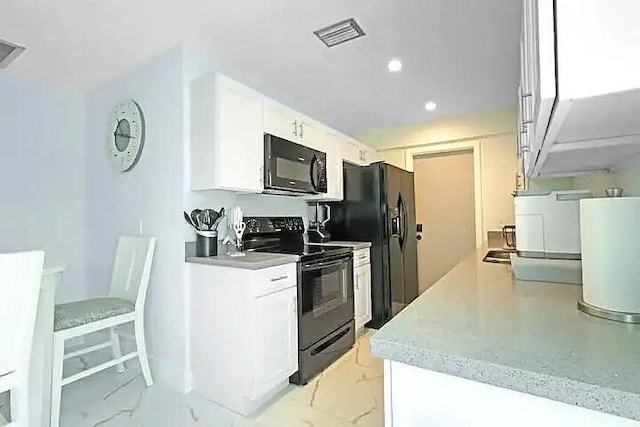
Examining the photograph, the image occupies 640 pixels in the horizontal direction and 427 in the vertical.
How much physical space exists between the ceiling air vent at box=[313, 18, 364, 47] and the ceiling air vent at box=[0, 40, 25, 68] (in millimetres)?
2021

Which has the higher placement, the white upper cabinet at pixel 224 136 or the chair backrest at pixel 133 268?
the white upper cabinet at pixel 224 136

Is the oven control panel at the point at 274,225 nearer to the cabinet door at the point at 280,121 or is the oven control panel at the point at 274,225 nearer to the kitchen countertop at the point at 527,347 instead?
the cabinet door at the point at 280,121

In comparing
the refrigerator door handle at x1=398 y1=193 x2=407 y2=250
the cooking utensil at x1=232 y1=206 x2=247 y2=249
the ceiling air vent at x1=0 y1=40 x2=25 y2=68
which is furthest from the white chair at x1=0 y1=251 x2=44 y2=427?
the refrigerator door handle at x1=398 y1=193 x2=407 y2=250

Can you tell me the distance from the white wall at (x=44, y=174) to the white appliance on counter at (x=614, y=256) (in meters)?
3.45

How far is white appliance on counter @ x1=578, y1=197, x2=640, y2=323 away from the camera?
835mm

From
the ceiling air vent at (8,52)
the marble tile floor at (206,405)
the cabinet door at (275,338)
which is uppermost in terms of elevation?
the ceiling air vent at (8,52)

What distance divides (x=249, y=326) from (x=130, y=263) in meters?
1.08

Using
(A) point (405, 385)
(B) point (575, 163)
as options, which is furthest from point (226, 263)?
(B) point (575, 163)

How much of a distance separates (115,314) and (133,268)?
1.16ft

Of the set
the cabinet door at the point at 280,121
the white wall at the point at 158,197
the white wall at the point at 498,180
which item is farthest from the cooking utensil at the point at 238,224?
the white wall at the point at 498,180

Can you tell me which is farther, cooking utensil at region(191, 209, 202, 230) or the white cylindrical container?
cooking utensil at region(191, 209, 202, 230)

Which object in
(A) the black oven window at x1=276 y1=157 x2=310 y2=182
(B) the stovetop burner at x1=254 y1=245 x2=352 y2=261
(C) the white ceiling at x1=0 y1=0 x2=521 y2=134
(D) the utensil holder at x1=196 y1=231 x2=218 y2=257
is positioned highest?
(C) the white ceiling at x1=0 y1=0 x2=521 y2=134

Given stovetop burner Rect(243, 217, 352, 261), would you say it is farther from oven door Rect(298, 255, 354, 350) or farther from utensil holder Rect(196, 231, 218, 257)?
utensil holder Rect(196, 231, 218, 257)

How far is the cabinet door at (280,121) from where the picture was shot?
269 cm
